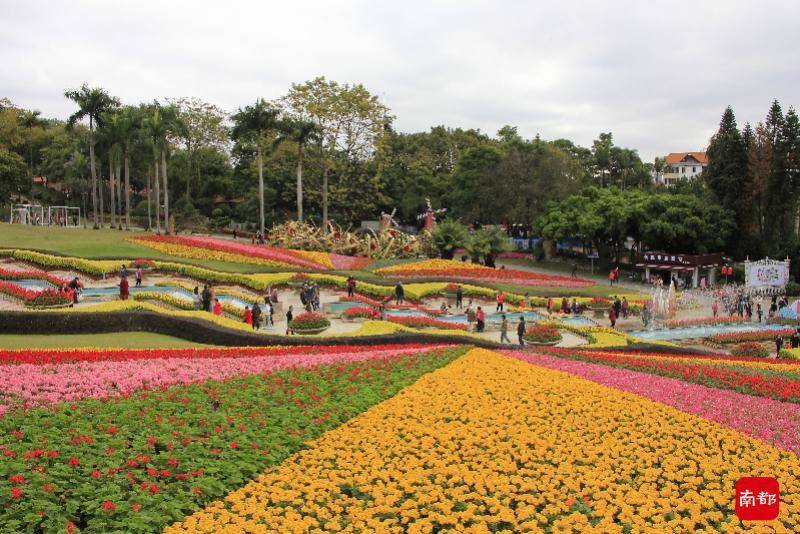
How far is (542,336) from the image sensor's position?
24.5 m

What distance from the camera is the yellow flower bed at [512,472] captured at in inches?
308

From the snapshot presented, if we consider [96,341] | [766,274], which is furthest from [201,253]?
[766,274]

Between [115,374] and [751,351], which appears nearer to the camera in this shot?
[115,374]

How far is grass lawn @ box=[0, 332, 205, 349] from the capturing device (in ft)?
56.9

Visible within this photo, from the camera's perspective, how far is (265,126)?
170ft

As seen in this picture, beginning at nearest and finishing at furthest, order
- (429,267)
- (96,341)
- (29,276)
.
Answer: (96,341), (29,276), (429,267)

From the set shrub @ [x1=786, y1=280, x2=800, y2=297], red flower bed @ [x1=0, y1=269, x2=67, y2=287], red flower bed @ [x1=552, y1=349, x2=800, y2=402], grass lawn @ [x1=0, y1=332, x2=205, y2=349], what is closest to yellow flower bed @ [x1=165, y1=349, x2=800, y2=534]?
red flower bed @ [x1=552, y1=349, x2=800, y2=402]

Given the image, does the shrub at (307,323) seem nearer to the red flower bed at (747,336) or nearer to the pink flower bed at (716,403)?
the pink flower bed at (716,403)

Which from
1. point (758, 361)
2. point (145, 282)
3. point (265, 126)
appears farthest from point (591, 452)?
point (265, 126)

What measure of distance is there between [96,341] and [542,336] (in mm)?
14523

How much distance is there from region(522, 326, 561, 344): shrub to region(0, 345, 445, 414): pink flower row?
10.1 metres

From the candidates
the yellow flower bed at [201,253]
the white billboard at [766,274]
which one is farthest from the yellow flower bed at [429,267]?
the white billboard at [766,274]

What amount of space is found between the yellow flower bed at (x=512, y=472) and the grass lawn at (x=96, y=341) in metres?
9.03

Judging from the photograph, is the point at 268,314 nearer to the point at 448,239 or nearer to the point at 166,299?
the point at 166,299
